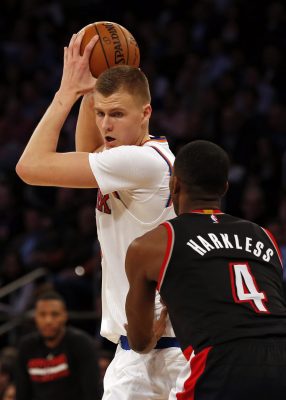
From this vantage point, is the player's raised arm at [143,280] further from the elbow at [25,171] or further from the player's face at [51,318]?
the player's face at [51,318]

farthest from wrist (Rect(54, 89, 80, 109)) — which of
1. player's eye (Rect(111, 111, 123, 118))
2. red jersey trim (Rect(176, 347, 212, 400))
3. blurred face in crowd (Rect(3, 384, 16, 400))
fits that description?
blurred face in crowd (Rect(3, 384, 16, 400))

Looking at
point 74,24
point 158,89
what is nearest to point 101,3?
point 74,24

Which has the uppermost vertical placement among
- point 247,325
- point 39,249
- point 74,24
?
point 74,24

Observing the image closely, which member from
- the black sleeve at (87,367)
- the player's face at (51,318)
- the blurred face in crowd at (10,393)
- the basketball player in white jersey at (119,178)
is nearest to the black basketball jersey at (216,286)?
the basketball player in white jersey at (119,178)

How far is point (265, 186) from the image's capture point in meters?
9.28

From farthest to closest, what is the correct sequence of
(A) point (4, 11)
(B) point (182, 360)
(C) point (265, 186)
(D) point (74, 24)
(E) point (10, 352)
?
(A) point (4, 11) < (D) point (74, 24) < (C) point (265, 186) < (E) point (10, 352) < (B) point (182, 360)

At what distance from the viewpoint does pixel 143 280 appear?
126 inches

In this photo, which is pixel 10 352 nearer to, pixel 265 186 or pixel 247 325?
pixel 265 186

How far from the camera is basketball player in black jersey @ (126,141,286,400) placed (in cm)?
304

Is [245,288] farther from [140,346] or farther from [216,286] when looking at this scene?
[140,346]

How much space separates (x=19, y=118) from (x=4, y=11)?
2.72m

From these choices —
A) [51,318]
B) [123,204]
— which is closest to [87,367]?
[51,318]

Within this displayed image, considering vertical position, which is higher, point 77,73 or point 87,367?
point 77,73

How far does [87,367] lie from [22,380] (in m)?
0.67
